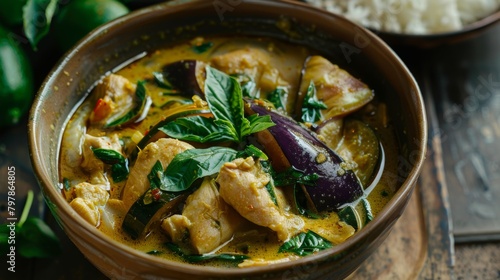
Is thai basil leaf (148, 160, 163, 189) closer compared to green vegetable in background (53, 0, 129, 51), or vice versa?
thai basil leaf (148, 160, 163, 189)

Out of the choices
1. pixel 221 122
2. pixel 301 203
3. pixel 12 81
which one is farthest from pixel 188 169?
pixel 12 81

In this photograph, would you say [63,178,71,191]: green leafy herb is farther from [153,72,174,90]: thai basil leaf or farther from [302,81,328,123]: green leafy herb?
[302,81,328,123]: green leafy herb

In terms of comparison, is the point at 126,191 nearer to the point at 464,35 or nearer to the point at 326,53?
the point at 326,53

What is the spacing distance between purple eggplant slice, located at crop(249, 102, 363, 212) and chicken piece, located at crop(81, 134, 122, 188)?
2.06 ft

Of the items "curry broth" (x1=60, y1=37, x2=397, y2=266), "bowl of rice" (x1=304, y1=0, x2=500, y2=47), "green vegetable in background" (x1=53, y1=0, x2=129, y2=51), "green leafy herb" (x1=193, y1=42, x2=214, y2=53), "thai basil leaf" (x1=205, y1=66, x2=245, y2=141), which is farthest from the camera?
"bowl of rice" (x1=304, y1=0, x2=500, y2=47)

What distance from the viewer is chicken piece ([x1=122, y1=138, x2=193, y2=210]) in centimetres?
260

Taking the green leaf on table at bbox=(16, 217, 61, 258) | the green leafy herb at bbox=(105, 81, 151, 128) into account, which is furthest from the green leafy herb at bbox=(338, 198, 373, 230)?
the green leaf on table at bbox=(16, 217, 61, 258)

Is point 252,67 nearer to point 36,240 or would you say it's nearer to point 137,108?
point 137,108

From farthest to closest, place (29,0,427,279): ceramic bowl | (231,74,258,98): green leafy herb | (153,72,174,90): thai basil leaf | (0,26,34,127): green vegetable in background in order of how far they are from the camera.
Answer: (0,26,34,127): green vegetable in background → (153,72,174,90): thai basil leaf → (231,74,258,98): green leafy herb → (29,0,427,279): ceramic bowl

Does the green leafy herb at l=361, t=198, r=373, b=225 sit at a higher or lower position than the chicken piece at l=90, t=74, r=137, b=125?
lower

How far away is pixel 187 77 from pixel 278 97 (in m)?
0.42

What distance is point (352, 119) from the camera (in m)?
3.06

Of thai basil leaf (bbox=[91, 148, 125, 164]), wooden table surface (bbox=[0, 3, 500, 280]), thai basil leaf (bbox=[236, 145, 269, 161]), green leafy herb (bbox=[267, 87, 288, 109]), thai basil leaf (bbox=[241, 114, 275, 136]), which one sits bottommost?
wooden table surface (bbox=[0, 3, 500, 280])

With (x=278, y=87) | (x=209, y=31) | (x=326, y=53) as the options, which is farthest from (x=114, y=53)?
(x=326, y=53)
